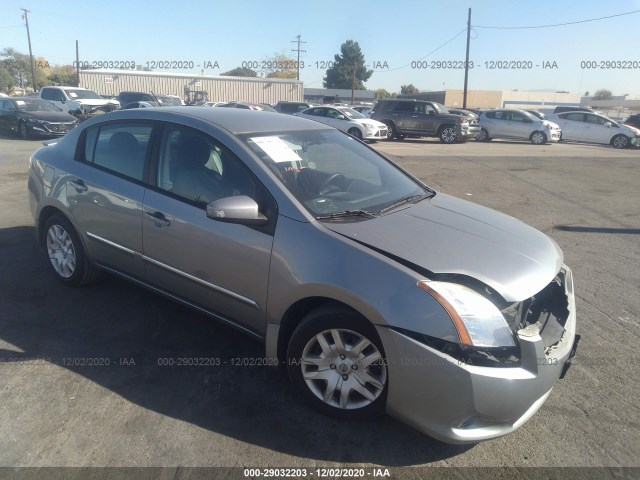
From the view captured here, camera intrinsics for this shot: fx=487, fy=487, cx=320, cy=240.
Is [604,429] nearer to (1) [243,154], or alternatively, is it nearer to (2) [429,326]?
(2) [429,326]

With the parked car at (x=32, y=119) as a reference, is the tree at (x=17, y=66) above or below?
above

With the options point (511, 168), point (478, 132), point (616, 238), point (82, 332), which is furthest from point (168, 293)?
point (478, 132)

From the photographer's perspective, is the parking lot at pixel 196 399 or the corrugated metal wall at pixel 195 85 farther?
the corrugated metal wall at pixel 195 85

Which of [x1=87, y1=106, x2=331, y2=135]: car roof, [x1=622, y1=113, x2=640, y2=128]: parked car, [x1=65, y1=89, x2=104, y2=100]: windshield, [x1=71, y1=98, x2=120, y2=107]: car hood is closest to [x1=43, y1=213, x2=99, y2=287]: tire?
[x1=87, y1=106, x2=331, y2=135]: car roof

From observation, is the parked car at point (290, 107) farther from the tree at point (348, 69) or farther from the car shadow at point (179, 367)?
the tree at point (348, 69)

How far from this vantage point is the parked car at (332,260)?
238 cm

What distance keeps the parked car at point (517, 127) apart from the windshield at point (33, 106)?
1868cm

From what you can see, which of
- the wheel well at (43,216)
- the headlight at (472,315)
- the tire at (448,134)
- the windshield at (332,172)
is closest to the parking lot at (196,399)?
the wheel well at (43,216)

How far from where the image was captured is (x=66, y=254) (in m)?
4.43

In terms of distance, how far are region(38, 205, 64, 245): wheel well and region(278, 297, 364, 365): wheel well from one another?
2.68m

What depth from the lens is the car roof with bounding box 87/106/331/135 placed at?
3457 mm

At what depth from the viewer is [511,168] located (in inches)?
545

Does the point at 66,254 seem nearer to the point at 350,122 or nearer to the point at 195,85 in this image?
the point at 350,122

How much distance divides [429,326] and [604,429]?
1363mm
